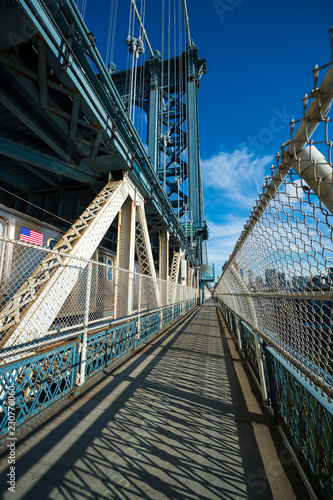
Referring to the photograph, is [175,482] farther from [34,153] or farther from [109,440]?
[34,153]

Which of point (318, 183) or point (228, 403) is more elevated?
point (318, 183)

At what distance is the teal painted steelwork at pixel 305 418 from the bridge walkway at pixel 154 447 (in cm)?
17

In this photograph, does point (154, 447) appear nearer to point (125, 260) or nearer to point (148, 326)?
point (148, 326)

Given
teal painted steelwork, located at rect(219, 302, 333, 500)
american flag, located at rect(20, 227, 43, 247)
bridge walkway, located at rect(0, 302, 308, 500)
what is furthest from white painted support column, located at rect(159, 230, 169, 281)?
teal painted steelwork, located at rect(219, 302, 333, 500)

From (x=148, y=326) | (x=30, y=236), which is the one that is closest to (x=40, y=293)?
(x=30, y=236)

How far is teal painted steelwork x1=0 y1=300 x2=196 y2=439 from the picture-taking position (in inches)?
90.7

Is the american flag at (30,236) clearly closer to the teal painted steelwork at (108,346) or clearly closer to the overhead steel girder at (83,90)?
the overhead steel girder at (83,90)

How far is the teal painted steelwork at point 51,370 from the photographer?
2.30m

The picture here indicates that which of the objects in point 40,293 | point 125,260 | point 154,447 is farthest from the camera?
point 125,260

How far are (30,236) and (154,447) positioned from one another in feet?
17.6

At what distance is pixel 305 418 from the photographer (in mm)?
1957

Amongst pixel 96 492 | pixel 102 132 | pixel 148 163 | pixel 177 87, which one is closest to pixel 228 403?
pixel 96 492

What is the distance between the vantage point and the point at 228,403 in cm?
315

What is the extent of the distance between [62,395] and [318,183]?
3814 mm
